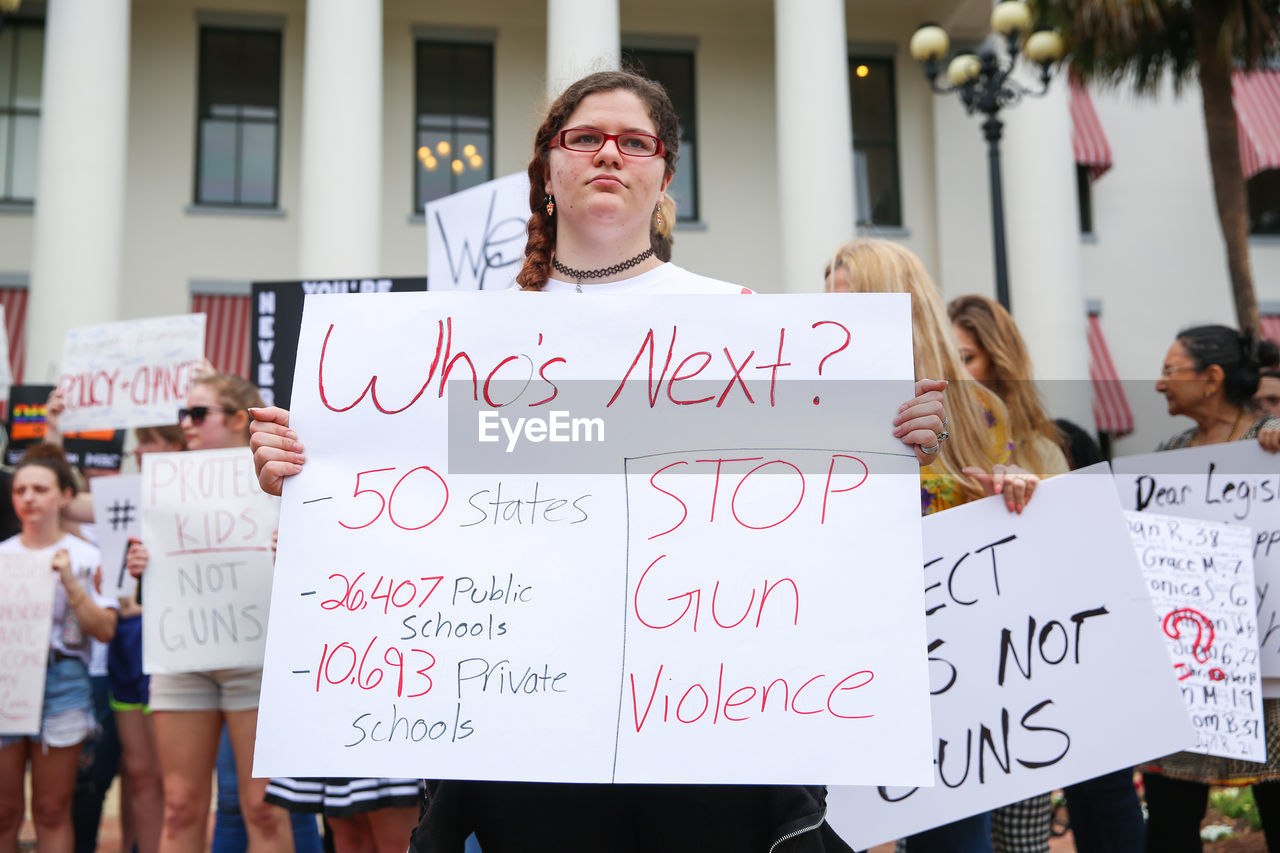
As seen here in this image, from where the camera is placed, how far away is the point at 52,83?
39.9ft

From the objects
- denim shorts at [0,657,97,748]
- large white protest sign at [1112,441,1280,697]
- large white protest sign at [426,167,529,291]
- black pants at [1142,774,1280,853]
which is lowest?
black pants at [1142,774,1280,853]

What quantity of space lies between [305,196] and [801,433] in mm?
11622

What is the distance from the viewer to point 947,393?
2883 millimetres

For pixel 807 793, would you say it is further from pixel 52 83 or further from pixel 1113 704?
pixel 52 83

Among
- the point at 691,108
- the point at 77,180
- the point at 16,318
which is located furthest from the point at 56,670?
the point at 691,108

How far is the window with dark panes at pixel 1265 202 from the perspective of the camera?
16.9 meters

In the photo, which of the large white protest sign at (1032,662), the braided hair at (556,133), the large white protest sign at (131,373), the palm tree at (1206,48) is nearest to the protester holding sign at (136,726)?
the large white protest sign at (131,373)

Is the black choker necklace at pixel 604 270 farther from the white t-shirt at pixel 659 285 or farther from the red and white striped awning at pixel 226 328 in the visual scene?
the red and white striped awning at pixel 226 328

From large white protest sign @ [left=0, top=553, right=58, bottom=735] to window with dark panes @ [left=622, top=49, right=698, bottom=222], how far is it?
12415mm

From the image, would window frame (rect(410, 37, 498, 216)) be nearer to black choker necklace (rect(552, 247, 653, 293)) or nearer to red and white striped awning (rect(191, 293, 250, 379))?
red and white striped awning (rect(191, 293, 250, 379))

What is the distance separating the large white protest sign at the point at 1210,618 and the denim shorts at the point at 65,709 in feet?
13.2

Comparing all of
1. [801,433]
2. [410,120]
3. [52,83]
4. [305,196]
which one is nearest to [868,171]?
[410,120]

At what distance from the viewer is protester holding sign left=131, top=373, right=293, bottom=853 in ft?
12.0

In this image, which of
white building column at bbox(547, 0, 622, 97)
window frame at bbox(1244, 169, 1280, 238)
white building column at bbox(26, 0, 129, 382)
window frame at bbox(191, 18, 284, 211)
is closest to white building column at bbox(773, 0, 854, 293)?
white building column at bbox(547, 0, 622, 97)
